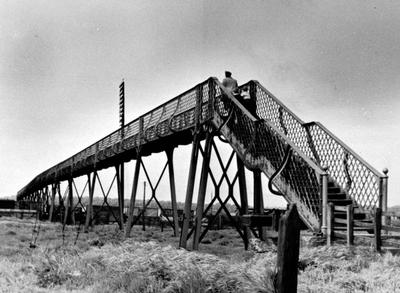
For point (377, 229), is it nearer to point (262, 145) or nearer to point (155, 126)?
point (262, 145)

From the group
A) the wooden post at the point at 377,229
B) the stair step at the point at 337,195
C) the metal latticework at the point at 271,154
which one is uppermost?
the metal latticework at the point at 271,154

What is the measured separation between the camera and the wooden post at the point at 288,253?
3805 millimetres

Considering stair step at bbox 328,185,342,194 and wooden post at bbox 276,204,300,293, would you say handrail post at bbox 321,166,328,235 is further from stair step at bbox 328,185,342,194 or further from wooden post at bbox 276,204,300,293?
wooden post at bbox 276,204,300,293

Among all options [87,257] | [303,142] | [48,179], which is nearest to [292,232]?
[87,257]

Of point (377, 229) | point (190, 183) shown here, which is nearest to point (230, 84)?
point (190, 183)

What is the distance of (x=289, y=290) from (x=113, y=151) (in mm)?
15380

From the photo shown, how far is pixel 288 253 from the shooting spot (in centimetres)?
383

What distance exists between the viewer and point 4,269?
7.18 metres

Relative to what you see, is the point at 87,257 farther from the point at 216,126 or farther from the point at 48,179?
the point at 48,179

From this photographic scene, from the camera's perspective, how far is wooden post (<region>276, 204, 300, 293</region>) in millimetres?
3805

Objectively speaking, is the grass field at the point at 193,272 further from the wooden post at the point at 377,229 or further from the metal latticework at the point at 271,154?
the metal latticework at the point at 271,154

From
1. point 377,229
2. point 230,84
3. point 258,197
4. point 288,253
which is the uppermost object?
point 230,84

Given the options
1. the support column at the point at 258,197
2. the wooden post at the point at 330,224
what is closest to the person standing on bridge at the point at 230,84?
the support column at the point at 258,197

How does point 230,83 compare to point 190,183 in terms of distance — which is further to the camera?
point 190,183
